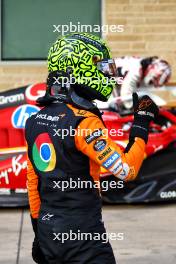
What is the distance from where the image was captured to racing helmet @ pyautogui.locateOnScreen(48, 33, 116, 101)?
3.28 metres

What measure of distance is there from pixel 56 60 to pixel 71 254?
2.76 ft

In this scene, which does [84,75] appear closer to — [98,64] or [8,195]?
[98,64]

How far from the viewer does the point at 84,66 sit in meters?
3.29

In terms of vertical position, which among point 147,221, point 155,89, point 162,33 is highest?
point 162,33

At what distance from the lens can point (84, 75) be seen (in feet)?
10.8

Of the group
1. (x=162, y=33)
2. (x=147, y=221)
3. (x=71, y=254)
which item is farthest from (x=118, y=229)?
(x=162, y=33)

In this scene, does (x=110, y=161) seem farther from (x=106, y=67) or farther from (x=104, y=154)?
(x=106, y=67)

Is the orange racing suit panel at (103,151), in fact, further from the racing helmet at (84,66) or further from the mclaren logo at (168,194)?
the mclaren logo at (168,194)

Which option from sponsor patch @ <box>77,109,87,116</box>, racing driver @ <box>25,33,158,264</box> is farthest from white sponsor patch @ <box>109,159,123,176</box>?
sponsor patch @ <box>77,109,87,116</box>

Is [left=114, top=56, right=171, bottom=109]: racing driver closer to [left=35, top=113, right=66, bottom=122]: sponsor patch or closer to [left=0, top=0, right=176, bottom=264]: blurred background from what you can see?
[left=0, top=0, right=176, bottom=264]: blurred background

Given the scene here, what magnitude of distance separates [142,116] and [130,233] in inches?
130

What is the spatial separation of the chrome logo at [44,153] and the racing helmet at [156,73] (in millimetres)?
6251

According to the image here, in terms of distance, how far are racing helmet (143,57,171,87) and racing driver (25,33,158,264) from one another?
614 cm

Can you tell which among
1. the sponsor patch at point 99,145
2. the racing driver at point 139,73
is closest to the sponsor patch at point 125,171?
the sponsor patch at point 99,145
